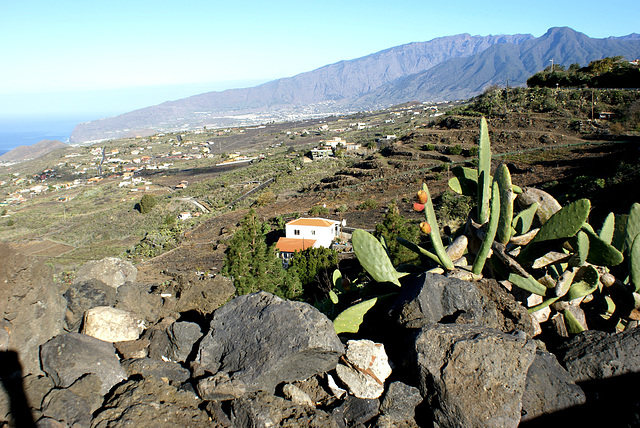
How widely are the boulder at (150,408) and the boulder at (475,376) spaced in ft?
5.07

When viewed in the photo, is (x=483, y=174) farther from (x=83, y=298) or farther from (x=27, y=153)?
(x=27, y=153)

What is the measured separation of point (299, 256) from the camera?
583 inches

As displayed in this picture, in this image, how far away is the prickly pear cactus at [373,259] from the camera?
420 cm

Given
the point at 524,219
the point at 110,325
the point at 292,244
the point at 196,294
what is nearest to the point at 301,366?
the point at 110,325

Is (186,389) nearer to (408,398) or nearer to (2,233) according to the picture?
(408,398)

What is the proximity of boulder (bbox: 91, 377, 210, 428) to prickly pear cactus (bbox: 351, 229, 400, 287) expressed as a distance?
6.53 ft

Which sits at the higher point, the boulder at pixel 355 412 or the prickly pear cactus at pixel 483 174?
the prickly pear cactus at pixel 483 174

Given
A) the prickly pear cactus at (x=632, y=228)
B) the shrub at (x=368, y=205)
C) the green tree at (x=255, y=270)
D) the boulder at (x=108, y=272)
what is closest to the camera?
the prickly pear cactus at (x=632, y=228)

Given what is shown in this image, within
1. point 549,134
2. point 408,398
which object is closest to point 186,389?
point 408,398

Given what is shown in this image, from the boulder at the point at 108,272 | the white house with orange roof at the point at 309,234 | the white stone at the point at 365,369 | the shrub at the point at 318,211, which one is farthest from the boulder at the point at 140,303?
the shrub at the point at 318,211

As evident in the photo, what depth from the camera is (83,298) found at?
4.03 metres

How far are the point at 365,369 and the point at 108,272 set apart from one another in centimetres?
339

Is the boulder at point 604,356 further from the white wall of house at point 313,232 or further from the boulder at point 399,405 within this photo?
the white wall of house at point 313,232

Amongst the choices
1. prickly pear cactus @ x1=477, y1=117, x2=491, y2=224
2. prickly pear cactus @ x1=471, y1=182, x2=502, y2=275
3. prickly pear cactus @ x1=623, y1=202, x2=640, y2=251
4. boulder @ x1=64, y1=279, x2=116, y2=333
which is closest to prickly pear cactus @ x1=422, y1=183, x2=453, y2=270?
prickly pear cactus @ x1=471, y1=182, x2=502, y2=275
